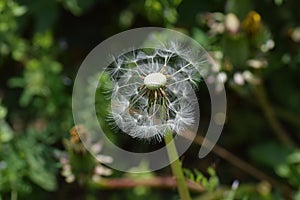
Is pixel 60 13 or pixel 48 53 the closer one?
pixel 48 53

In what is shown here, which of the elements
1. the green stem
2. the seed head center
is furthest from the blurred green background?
the seed head center

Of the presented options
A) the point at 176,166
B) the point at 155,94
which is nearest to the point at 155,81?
the point at 155,94

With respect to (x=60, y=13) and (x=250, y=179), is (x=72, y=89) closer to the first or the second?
(x=60, y=13)

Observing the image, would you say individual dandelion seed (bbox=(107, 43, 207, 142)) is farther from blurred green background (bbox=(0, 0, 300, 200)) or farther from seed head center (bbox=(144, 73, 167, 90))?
blurred green background (bbox=(0, 0, 300, 200))

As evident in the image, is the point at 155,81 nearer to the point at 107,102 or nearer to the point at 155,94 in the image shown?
the point at 155,94

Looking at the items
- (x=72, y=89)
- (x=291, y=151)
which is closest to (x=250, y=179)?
(x=291, y=151)

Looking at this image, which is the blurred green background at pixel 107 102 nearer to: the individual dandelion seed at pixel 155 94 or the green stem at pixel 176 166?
the green stem at pixel 176 166

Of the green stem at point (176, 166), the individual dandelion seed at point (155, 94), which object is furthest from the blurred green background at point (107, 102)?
the individual dandelion seed at point (155, 94)
